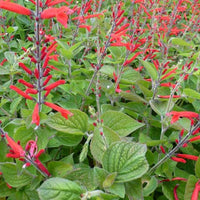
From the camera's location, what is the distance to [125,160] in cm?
129

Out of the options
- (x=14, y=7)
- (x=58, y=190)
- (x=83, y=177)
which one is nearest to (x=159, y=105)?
(x=83, y=177)

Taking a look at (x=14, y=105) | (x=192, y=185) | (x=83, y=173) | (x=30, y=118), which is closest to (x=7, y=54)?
(x=14, y=105)

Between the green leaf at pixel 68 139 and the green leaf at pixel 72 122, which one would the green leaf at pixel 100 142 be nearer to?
the green leaf at pixel 72 122

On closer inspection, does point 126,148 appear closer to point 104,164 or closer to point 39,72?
point 104,164

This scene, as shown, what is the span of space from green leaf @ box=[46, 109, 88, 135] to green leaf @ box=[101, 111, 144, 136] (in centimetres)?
14

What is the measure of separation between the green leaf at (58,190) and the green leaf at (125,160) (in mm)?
193

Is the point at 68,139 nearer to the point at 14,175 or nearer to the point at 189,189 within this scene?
the point at 14,175

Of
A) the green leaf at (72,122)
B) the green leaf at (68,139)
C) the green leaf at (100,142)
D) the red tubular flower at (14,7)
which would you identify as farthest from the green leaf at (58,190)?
the red tubular flower at (14,7)

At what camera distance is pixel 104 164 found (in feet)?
4.25

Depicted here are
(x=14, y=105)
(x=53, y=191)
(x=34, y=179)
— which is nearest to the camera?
(x=53, y=191)

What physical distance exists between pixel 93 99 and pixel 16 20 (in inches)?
84.7

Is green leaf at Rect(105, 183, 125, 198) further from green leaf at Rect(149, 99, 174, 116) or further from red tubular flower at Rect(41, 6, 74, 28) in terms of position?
red tubular flower at Rect(41, 6, 74, 28)

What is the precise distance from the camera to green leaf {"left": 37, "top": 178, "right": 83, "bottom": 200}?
3.70ft

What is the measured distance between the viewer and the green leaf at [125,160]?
4.08ft
